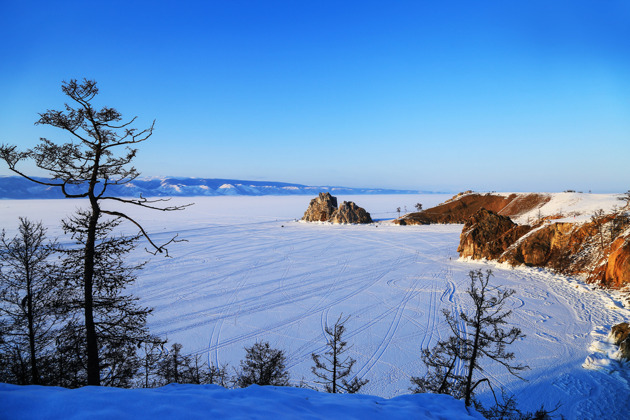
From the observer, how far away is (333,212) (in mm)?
76688

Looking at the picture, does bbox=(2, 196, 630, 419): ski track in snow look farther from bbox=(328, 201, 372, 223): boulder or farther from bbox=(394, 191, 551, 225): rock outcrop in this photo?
bbox=(328, 201, 372, 223): boulder

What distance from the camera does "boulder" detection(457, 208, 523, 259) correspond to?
32.1m

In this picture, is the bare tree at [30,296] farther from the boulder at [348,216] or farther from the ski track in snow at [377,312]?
the boulder at [348,216]

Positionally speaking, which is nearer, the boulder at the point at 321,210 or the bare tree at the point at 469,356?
the bare tree at the point at 469,356

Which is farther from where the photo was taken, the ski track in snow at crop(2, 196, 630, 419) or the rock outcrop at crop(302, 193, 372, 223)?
the rock outcrop at crop(302, 193, 372, 223)

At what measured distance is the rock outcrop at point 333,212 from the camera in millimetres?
73500

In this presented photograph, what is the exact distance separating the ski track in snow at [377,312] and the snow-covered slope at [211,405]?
21.6 feet

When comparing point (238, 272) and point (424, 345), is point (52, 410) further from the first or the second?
point (238, 272)

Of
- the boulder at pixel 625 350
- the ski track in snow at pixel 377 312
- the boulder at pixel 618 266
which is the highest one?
the boulder at pixel 618 266

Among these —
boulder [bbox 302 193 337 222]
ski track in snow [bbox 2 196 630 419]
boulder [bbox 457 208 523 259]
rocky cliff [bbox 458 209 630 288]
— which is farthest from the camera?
boulder [bbox 302 193 337 222]

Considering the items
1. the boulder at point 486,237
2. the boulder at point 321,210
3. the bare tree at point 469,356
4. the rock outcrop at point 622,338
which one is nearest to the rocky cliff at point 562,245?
the boulder at point 486,237

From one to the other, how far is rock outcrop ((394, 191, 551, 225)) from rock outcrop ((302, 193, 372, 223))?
9263 millimetres

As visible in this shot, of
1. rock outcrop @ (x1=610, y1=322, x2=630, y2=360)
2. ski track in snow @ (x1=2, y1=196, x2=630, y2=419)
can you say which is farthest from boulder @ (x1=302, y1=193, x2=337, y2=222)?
rock outcrop @ (x1=610, y1=322, x2=630, y2=360)

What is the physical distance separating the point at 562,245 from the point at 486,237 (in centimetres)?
670
